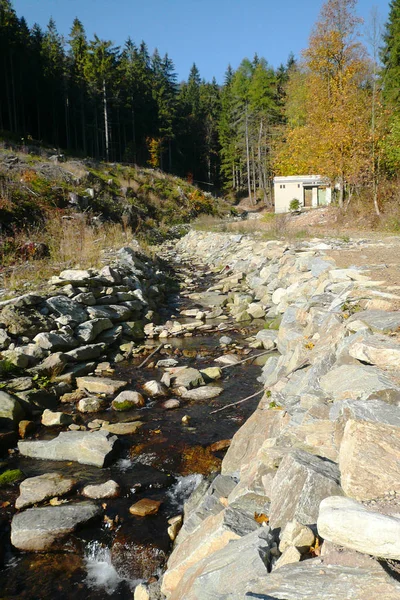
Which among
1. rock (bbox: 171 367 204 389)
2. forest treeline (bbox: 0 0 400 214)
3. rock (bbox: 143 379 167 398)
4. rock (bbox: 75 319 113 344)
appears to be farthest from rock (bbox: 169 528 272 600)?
forest treeline (bbox: 0 0 400 214)

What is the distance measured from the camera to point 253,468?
309cm

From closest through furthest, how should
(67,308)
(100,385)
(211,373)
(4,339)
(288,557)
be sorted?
(288,557) → (100,385) → (211,373) → (4,339) → (67,308)

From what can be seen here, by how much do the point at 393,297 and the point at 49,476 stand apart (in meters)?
4.23

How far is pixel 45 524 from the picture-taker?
3328mm

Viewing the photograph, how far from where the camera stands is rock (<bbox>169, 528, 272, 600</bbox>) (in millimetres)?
1880

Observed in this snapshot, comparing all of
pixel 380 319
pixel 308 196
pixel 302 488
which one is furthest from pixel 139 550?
pixel 308 196

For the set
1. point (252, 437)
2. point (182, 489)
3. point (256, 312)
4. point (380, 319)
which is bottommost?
point (182, 489)

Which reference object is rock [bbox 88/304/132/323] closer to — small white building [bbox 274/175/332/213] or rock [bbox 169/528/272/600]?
rock [bbox 169/528/272/600]

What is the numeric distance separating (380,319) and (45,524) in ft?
11.5

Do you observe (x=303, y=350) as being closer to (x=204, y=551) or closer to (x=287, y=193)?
(x=204, y=551)

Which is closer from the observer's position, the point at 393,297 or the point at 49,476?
the point at 49,476

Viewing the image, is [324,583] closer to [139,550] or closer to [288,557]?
[288,557]

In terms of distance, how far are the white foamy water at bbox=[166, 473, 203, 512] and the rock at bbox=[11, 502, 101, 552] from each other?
67 cm

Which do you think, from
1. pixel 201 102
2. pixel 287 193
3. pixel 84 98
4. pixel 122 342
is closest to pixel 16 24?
pixel 84 98
